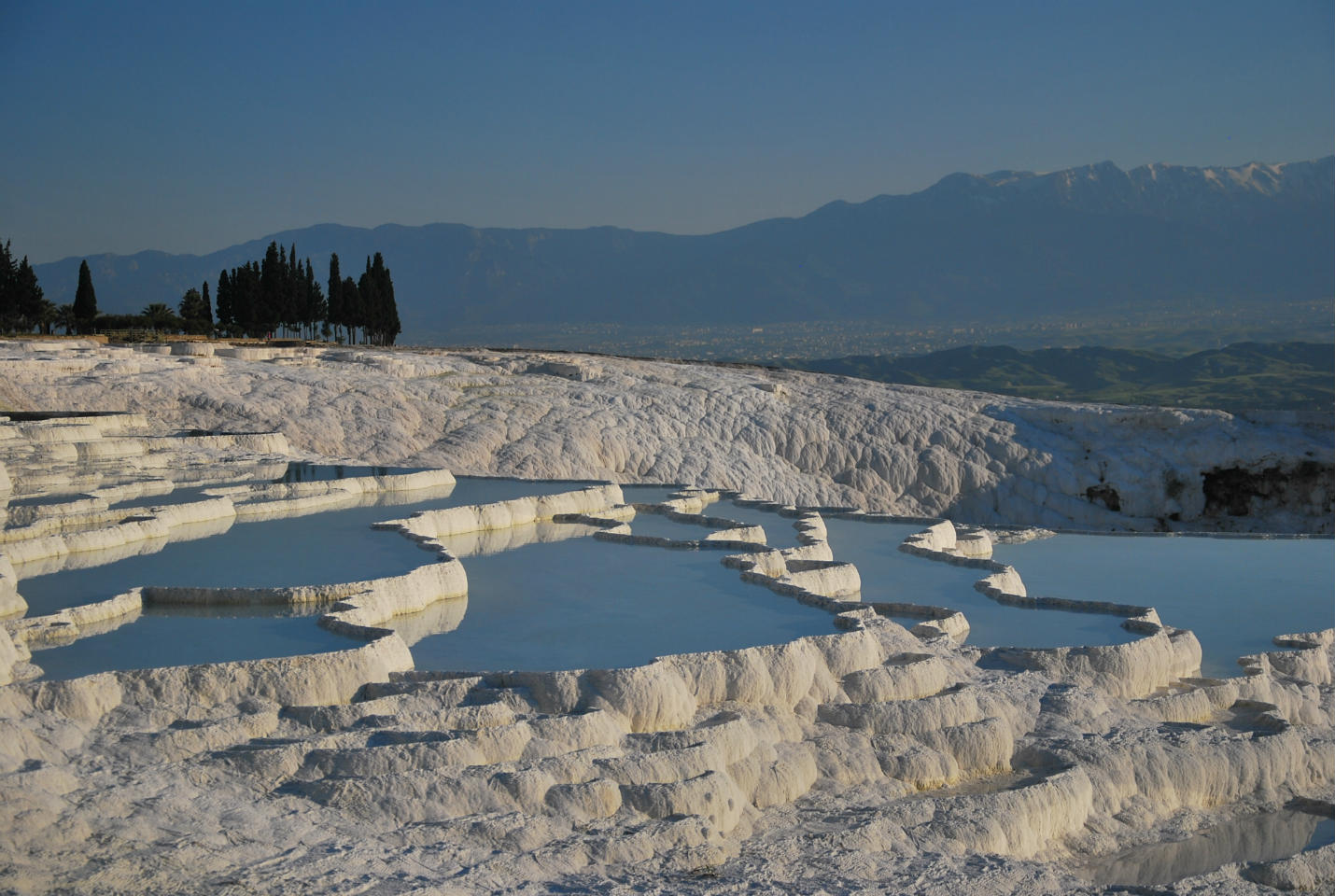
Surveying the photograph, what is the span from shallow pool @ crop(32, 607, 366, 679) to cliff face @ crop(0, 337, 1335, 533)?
38.1 ft

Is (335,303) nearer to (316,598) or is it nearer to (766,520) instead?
(766,520)

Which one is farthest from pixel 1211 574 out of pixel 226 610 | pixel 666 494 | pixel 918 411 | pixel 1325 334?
pixel 1325 334

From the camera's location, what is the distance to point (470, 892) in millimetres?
5102

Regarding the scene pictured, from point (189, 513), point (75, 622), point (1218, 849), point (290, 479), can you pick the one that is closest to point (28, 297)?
point (290, 479)

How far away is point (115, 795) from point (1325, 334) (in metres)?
158

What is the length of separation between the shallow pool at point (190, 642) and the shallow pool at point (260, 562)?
0.53 m

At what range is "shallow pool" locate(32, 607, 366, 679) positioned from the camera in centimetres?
670

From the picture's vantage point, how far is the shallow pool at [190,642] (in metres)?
6.70

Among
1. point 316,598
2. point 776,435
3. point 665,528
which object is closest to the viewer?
point 316,598

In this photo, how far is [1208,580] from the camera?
1181 centimetres

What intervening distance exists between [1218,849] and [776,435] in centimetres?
1676

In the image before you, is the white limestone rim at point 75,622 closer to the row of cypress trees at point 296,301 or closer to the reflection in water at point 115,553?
the reflection in water at point 115,553

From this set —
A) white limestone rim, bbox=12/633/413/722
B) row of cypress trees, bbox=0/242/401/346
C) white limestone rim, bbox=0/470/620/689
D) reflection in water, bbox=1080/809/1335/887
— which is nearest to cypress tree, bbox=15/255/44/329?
row of cypress trees, bbox=0/242/401/346

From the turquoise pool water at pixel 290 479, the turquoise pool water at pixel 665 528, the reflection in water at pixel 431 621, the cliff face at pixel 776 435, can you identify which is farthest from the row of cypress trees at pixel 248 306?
the reflection in water at pixel 431 621
